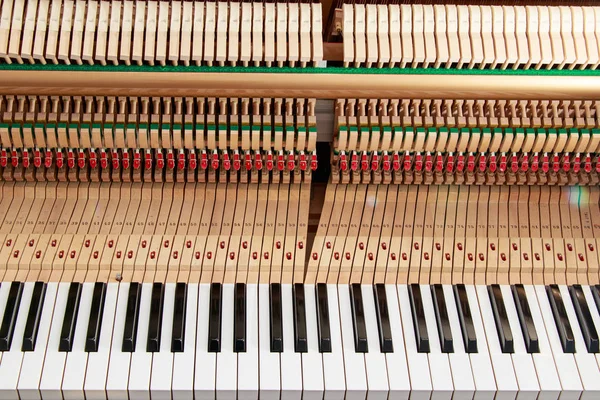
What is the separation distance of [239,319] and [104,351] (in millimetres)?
452

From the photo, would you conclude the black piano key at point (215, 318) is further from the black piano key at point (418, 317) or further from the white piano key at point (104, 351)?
the black piano key at point (418, 317)

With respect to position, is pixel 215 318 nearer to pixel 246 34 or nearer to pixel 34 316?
pixel 34 316

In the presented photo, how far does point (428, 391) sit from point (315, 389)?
371mm

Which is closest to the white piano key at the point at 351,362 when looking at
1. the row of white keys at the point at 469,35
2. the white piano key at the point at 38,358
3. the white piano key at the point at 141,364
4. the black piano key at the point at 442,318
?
the black piano key at the point at 442,318

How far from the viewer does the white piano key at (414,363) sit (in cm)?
211

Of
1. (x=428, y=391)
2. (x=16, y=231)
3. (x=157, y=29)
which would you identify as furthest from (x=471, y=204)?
(x=16, y=231)

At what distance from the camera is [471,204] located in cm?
248

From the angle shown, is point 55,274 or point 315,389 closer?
point 315,389

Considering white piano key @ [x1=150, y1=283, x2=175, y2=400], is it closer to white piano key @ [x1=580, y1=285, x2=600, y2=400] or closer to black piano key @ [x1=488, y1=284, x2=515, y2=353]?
black piano key @ [x1=488, y1=284, x2=515, y2=353]

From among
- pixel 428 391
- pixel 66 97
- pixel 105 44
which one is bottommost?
pixel 428 391

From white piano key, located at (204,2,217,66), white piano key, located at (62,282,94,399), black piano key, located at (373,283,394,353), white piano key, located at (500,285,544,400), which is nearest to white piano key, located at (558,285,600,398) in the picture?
white piano key, located at (500,285,544,400)

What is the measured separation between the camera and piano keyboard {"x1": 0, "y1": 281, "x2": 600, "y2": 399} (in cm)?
208

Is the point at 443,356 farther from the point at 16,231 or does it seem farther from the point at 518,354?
the point at 16,231

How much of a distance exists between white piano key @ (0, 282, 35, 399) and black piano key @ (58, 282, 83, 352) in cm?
14
